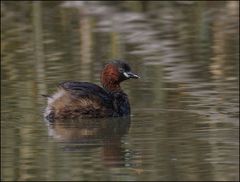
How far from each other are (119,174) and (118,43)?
387 inches

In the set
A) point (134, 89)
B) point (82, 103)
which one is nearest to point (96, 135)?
point (82, 103)

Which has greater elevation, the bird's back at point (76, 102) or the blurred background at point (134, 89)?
the bird's back at point (76, 102)

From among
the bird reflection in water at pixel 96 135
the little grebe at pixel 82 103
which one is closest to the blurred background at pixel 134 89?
the bird reflection in water at pixel 96 135

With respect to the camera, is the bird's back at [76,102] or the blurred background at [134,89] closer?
the blurred background at [134,89]

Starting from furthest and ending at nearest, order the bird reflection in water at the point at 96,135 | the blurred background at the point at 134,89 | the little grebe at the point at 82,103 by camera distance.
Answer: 1. the little grebe at the point at 82,103
2. the bird reflection in water at the point at 96,135
3. the blurred background at the point at 134,89

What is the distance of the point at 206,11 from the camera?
77.2 feet

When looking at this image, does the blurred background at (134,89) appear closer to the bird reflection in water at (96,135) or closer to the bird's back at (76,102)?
the bird reflection in water at (96,135)

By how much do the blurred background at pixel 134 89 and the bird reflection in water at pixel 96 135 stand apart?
0.04ft

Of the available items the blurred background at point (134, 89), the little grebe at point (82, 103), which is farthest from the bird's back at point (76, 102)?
the blurred background at point (134, 89)

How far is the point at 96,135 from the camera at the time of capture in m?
11.1

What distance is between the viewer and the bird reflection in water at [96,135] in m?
10.00

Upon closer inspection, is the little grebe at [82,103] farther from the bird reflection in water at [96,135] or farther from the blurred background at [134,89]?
the blurred background at [134,89]

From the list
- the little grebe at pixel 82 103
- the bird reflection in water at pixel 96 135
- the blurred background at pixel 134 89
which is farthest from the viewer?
the little grebe at pixel 82 103

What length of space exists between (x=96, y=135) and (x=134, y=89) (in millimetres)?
2936
